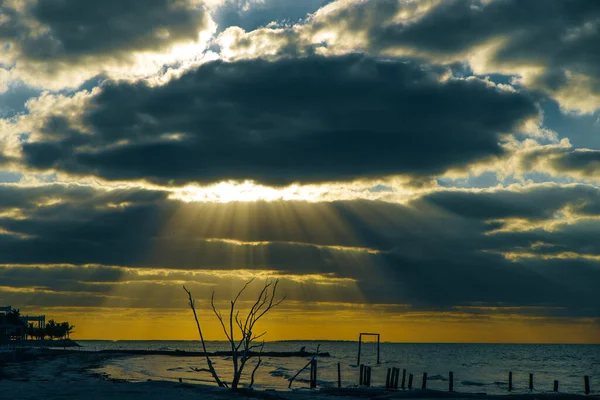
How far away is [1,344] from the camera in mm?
89125

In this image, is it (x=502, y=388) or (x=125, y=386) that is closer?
(x=125, y=386)

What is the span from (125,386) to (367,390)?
2064cm

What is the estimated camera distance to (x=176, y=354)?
164 metres

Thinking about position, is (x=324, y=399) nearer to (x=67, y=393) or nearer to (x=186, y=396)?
(x=186, y=396)

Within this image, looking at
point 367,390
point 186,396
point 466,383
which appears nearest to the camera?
point 186,396

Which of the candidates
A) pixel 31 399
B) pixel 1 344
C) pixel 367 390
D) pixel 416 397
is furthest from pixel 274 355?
pixel 31 399

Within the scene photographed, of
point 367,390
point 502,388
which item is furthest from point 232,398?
point 502,388

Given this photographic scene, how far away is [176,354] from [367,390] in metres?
121

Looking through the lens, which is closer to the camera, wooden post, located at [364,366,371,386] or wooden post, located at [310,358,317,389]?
wooden post, located at [310,358,317,389]

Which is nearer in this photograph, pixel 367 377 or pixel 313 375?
pixel 313 375

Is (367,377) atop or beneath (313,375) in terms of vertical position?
beneath

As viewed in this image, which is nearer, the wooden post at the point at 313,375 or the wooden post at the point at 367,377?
the wooden post at the point at 313,375

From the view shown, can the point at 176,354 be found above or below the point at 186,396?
below

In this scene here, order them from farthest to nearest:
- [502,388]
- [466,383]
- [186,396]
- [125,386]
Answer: [466,383] → [502,388] → [125,386] → [186,396]
